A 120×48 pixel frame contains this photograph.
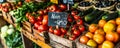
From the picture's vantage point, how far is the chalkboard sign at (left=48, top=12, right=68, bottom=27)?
3.01 m

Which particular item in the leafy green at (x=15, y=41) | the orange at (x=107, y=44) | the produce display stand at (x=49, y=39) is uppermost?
the orange at (x=107, y=44)

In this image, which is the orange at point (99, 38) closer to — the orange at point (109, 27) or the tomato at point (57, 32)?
the orange at point (109, 27)

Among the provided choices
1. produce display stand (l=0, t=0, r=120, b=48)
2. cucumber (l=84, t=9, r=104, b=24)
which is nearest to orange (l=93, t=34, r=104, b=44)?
produce display stand (l=0, t=0, r=120, b=48)

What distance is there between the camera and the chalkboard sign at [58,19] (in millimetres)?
3008

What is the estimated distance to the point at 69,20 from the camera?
3.18 meters

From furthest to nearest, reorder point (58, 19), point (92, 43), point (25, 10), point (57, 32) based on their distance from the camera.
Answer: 1. point (25, 10)
2. point (58, 19)
3. point (57, 32)
4. point (92, 43)

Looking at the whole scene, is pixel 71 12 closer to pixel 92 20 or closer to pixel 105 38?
pixel 92 20

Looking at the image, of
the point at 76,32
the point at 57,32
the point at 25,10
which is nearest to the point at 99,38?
the point at 76,32

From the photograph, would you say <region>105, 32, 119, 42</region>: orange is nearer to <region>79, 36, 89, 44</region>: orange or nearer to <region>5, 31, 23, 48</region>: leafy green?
<region>79, 36, 89, 44</region>: orange

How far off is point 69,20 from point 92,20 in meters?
0.34

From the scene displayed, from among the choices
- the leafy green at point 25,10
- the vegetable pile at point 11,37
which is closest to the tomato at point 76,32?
the leafy green at point 25,10

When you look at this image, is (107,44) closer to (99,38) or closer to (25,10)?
(99,38)

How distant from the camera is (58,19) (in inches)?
120

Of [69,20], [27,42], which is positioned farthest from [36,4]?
[69,20]
